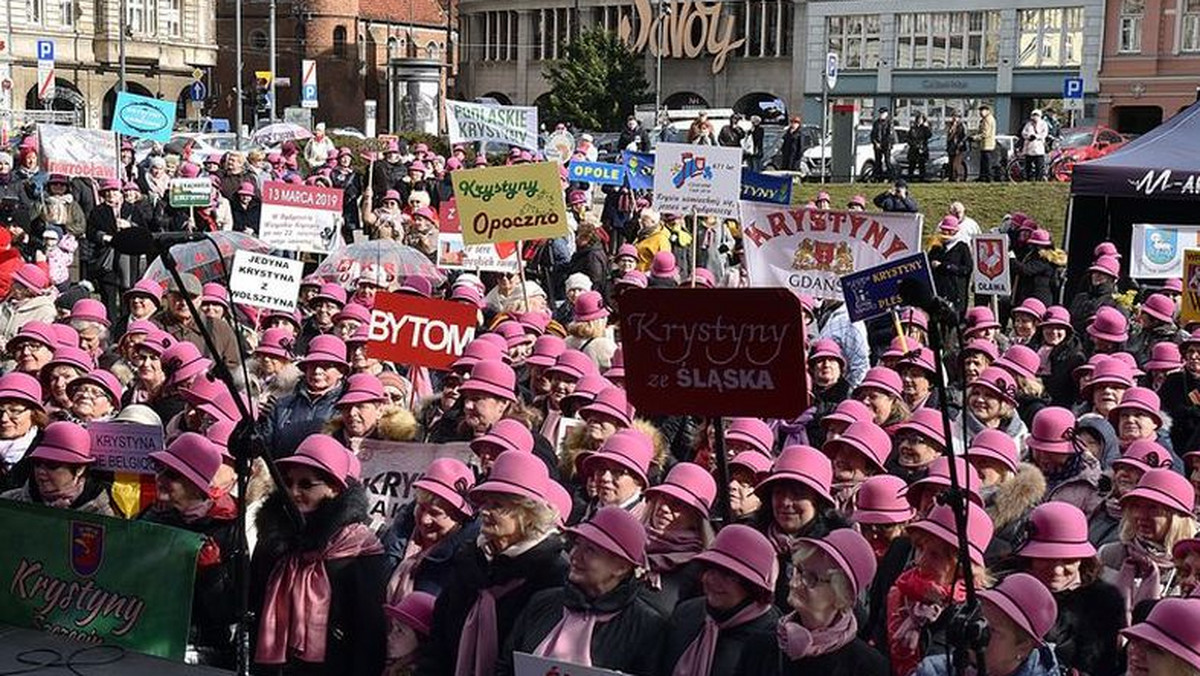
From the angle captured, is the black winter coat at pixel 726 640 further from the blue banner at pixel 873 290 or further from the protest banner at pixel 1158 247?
the protest banner at pixel 1158 247

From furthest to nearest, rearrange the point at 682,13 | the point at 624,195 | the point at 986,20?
the point at 682,13 → the point at 986,20 → the point at 624,195

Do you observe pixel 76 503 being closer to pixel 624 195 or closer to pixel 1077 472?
pixel 1077 472

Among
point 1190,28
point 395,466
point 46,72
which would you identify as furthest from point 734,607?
point 1190,28

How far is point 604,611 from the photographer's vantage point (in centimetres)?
560

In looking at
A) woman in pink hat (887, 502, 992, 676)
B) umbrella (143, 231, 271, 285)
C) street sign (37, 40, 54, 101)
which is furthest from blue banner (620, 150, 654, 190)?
street sign (37, 40, 54, 101)

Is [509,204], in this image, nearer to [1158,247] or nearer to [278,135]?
[1158,247]

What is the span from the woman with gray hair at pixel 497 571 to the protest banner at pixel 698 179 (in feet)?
30.0

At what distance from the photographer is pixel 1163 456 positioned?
24.1 feet

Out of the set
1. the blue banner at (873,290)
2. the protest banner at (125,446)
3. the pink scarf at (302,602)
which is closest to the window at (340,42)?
the blue banner at (873,290)

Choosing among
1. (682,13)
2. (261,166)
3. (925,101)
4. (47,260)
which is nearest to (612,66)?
(682,13)

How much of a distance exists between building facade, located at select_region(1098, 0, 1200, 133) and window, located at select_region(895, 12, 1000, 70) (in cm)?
514

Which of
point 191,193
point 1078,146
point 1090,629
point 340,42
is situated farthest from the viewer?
point 340,42

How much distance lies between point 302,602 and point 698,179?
9441mm

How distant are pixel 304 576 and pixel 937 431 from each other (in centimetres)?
314
